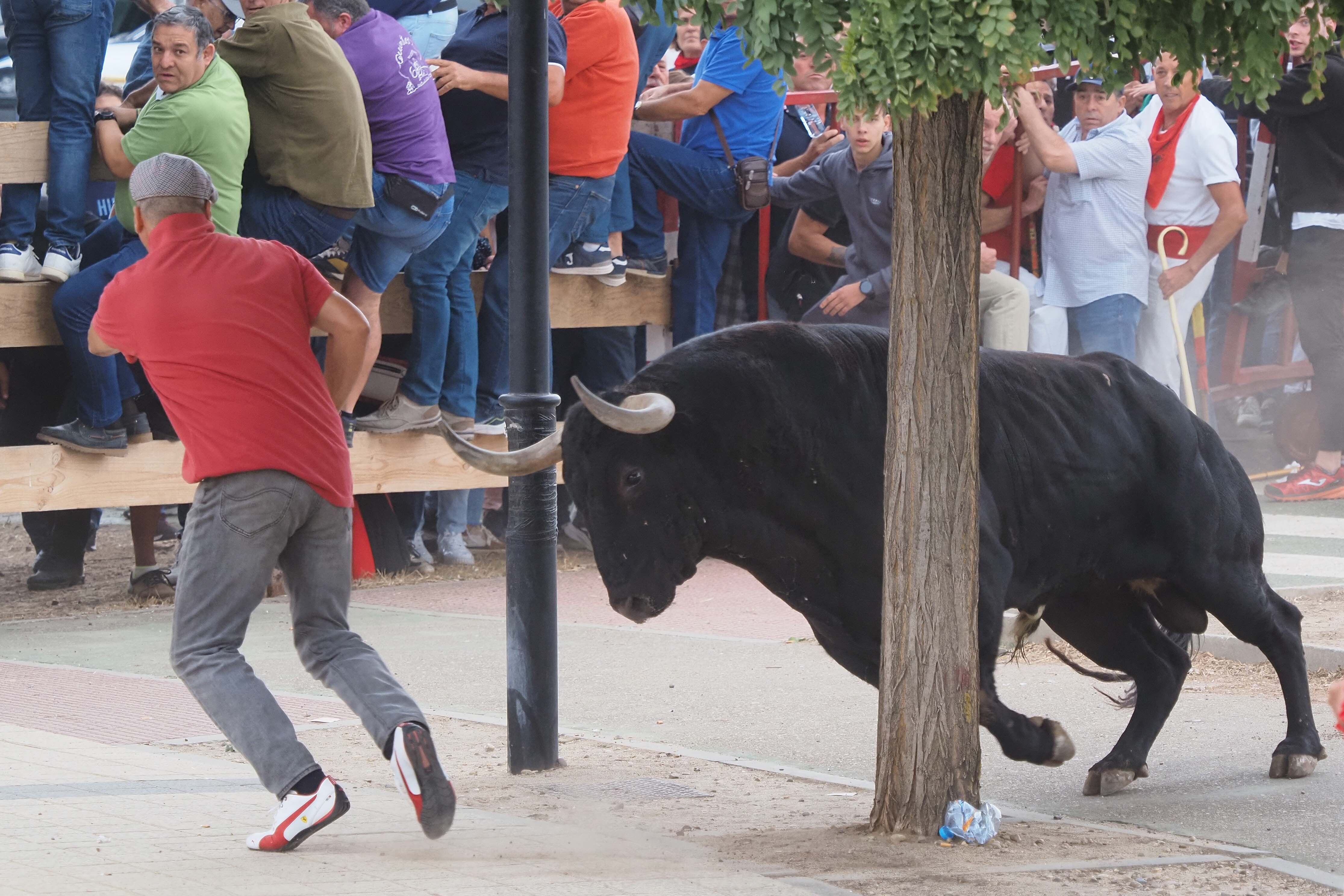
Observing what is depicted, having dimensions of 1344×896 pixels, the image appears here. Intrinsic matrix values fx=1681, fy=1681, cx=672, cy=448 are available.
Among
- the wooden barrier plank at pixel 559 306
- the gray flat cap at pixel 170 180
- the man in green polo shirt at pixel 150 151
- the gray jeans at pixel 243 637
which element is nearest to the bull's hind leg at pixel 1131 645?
the gray jeans at pixel 243 637

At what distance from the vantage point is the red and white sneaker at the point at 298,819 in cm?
488

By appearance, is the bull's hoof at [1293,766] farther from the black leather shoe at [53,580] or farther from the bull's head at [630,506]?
the black leather shoe at [53,580]

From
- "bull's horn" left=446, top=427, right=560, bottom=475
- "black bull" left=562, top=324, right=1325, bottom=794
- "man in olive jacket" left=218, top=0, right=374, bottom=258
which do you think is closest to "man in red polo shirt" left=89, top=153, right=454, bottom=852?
"bull's horn" left=446, top=427, right=560, bottom=475

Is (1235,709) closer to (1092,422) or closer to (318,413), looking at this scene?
(1092,422)

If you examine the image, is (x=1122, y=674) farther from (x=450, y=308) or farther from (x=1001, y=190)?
(x=1001, y=190)

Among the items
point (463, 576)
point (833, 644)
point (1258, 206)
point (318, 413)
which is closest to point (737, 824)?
point (833, 644)

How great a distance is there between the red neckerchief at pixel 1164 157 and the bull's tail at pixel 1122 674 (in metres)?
5.12

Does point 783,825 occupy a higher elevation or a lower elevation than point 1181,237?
lower

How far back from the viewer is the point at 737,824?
559cm

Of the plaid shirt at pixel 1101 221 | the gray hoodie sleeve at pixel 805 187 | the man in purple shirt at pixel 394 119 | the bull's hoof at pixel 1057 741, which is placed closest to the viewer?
the bull's hoof at pixel 1057 741

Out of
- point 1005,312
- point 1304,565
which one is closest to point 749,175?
point 1005,312

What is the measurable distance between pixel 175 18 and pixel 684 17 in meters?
4.34

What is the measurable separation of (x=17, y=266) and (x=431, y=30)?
9.51 ft

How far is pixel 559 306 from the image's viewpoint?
11141mm
